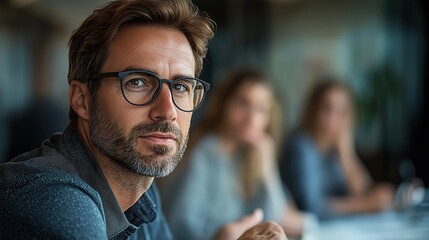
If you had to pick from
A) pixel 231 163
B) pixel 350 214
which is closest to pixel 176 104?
pixel 231 163

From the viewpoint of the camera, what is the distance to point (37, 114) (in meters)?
3.20

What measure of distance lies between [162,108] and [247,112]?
1.79m

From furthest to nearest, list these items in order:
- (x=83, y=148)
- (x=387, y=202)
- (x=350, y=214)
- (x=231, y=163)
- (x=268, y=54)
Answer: (x=268, y=54), (x=387, y=202), (x=350, y=214), (x=231, y=163), (x=83, y=148)

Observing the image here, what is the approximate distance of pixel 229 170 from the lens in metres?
2.91

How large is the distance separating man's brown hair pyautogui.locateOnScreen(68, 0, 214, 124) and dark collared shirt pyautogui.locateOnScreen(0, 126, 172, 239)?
0.45ft

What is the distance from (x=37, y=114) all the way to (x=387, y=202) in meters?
1.97

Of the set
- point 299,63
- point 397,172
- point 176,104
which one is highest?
point 176,104

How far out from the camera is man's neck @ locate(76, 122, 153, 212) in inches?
49.8

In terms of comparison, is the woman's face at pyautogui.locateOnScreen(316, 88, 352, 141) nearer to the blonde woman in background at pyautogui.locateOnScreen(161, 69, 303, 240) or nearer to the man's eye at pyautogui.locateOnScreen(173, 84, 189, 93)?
the blonde woman in background at pyautogui.locateOnScreen(161, 69, 303, 240)

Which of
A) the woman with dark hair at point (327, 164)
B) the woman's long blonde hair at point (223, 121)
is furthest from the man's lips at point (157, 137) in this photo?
the woman with dark hair at point (327, 164)

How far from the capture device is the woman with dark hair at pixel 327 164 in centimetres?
365

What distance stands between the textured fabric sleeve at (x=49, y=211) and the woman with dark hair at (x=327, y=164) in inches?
103

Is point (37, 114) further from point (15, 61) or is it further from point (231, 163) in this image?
point (231, 163)

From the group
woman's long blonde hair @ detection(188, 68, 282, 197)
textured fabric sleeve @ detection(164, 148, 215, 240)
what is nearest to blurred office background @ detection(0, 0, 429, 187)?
woman's long blonde hair @ detection(188, 68, 282, 197)
